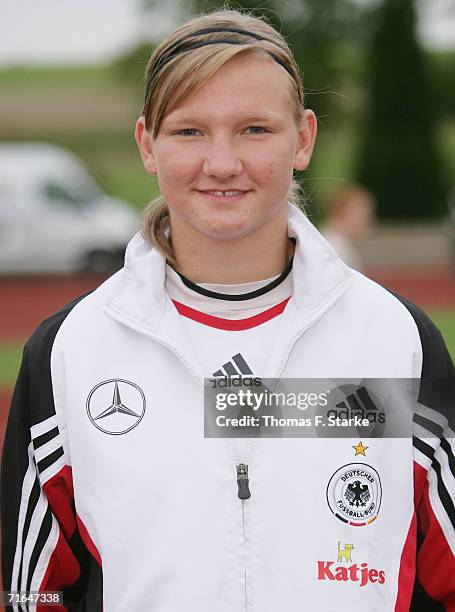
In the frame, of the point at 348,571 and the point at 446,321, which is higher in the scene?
the point at 446,321

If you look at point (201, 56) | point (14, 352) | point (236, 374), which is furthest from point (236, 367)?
point (14, 352)

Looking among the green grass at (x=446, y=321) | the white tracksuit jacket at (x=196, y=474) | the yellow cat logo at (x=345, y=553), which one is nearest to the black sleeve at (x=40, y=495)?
the white tracksuit jacket at (x=196, y=474)

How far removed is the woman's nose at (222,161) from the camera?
194 centimetres

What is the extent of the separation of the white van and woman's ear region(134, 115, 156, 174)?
51.4 feet

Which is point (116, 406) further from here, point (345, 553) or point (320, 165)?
point (320, 165)

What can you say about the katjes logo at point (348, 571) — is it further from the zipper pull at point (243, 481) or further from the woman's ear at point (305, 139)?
the woman's ear at point (305, 139)

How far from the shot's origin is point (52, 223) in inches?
695

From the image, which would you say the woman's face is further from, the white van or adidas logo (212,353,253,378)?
the white van

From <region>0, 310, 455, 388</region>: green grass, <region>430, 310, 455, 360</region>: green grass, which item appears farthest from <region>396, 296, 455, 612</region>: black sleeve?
<region>430, 310, 455, 360</region>: green grass

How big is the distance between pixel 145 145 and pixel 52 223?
1575 cm

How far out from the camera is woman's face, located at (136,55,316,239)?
1961mm

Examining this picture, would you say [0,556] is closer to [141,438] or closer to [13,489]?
[13,489]

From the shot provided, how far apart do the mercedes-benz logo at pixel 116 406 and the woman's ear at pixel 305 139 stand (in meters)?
0.53

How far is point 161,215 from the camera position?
2.27 metres
